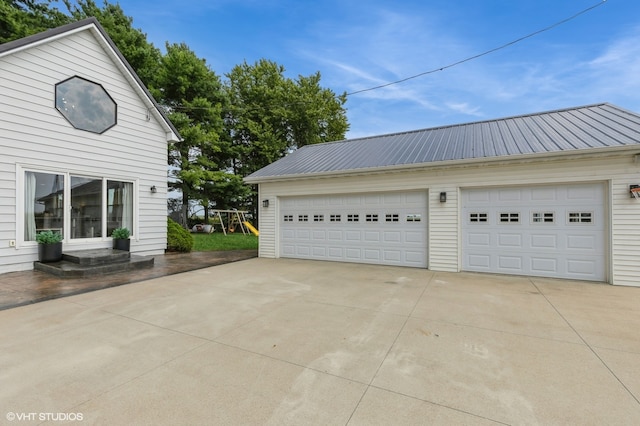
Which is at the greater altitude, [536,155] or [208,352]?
[536,155]

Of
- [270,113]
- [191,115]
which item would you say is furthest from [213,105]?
[270,113]

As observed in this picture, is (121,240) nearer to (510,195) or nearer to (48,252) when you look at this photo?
(48,252)

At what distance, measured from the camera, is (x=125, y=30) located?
52.3ft

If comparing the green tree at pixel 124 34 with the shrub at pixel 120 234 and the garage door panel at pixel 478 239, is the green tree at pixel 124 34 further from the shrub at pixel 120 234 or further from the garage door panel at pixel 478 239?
the garage door panel at pixel 478 239

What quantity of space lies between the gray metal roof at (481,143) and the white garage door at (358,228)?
36.2 inches

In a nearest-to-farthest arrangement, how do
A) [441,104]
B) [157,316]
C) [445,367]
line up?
[445,367], [157,316], [441,104]

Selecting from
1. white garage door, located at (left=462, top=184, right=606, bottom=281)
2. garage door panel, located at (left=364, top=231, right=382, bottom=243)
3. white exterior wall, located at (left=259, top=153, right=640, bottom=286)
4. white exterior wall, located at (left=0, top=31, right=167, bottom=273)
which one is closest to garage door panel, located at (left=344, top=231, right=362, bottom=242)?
garage door panel, located at (left=364, top=231, right=382, bottom=243)

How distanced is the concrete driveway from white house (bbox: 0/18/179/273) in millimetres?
3384

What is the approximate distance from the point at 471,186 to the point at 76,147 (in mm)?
9702

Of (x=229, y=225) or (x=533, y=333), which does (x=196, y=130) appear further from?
(x=533, y=333)

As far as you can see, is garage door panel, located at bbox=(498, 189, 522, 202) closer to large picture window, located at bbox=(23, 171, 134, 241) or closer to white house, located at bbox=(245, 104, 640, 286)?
white house, located at bbox=(245, 104, 640, 286)

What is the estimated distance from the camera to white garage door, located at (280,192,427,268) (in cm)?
752

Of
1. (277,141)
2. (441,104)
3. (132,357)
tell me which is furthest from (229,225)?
(132,357)

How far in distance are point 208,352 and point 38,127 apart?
7.24 m
